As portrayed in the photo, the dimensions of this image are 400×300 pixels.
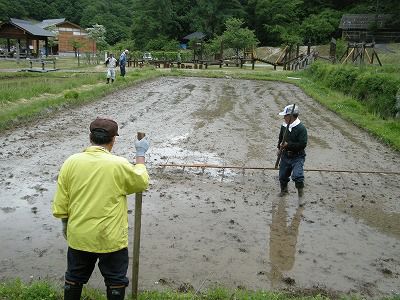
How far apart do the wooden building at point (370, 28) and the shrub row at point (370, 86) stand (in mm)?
23211

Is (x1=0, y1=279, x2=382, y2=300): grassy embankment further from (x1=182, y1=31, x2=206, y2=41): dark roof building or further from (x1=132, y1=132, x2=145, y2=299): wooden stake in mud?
(x1=182, y1=31, x2=206, y2=41): dark roof building

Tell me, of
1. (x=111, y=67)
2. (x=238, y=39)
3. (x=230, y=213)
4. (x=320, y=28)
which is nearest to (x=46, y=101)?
(x=111, y=67)

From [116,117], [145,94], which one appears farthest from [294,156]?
[145,94]

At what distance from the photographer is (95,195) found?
2891 mm

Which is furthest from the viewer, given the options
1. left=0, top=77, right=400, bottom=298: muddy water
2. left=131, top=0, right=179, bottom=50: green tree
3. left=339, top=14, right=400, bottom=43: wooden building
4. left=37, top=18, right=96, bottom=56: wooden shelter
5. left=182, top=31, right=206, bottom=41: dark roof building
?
left=37, top=18, right=96, bottom=56: wooden shelter

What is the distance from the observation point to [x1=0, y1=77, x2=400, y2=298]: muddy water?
439cm

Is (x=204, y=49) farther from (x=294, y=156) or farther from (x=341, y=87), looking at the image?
(x=294, y=156)

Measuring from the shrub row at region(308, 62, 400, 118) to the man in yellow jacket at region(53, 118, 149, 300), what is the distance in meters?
12.2

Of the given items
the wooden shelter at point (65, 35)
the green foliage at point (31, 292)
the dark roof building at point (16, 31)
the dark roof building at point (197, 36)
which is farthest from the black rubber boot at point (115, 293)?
the wooden shelter at point (65, 35)

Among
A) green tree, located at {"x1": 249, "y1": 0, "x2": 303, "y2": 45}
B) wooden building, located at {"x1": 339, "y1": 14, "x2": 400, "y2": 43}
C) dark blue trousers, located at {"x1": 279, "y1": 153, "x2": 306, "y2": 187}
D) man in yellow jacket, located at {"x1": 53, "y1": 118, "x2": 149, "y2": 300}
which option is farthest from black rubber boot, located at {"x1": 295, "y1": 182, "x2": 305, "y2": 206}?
green tree, located at {"x1": 249, "y1": 0, "x2": 303, "y2": 45}

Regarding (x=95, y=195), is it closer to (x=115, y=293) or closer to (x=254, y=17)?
(x=115, y=293)

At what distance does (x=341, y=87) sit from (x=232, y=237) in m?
16.9

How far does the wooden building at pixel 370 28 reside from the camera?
141 ft

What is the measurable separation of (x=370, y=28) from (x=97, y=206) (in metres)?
47.1
